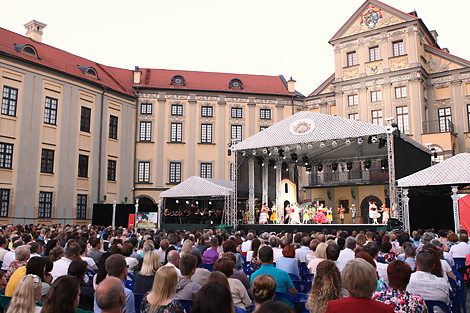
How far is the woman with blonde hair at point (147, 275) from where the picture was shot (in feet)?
19.2

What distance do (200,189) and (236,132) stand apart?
444 inches

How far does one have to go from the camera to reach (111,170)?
108 feet

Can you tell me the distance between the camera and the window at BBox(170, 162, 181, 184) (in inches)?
1387

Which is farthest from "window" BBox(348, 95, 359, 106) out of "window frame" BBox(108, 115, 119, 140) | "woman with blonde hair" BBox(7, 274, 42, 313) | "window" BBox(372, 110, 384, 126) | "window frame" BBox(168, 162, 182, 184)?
"woman with blonde hair" BBox(7, 274, 42, 313)

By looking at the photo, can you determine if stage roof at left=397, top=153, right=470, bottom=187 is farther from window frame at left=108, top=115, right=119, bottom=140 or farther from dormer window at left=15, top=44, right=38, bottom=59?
dormer window at left=15, top=44, right=38, bottom=59

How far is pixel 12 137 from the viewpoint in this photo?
26.6 m

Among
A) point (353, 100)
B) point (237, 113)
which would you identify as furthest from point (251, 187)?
point (353, 100)

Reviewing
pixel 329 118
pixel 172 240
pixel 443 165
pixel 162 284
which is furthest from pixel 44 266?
pixel 329 118

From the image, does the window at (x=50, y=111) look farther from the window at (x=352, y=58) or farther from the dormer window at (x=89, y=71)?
the window at (x=352, y=58)

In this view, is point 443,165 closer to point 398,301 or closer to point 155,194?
point 398,301

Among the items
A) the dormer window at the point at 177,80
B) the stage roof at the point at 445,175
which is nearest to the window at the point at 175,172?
the dormer window at the point at 177,80

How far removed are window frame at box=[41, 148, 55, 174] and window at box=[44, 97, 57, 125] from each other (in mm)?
1955

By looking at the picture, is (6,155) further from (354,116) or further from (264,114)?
(354,116)

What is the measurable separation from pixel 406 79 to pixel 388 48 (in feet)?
9.51
